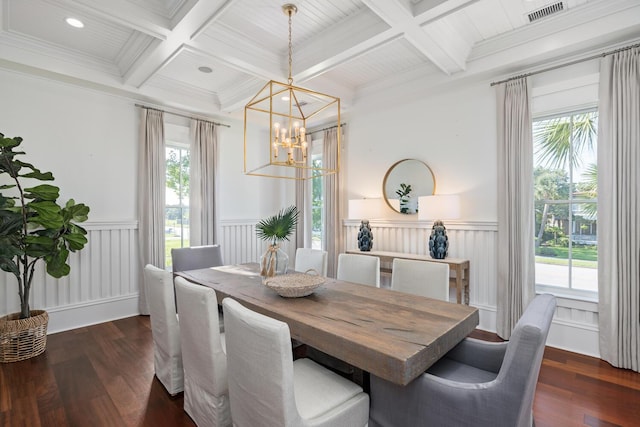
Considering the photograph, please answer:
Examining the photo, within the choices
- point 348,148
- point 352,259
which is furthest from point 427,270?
point 348,148

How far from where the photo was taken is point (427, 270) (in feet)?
8.13

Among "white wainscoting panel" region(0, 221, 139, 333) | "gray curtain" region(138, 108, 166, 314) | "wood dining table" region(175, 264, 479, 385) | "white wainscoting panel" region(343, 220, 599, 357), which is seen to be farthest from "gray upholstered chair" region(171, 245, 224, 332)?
"white wainscoting panel" region(343, 220, 599, 357)

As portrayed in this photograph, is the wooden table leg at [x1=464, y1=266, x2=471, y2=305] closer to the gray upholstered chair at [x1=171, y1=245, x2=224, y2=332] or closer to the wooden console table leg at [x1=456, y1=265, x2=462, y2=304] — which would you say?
the wooden console table leg at [x1=456, y1=265, x2=462, y2=304]

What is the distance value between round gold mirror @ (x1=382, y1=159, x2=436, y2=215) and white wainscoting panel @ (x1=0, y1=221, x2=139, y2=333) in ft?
10.9

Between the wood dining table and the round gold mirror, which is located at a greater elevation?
the round gold mirror

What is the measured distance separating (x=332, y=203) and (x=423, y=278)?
2446 millimetres

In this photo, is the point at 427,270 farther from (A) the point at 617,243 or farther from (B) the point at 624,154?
(B) the point at 624,154

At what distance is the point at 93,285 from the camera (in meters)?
3.73

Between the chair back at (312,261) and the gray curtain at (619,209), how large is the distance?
244 centimetres

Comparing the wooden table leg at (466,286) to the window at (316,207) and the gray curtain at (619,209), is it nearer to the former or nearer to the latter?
the gray curtain at (619,209)

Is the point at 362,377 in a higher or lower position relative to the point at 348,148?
lower

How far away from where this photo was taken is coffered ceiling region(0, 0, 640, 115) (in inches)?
95.9

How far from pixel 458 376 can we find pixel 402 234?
2476 mm

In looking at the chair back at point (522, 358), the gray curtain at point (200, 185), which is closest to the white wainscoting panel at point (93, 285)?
the gray curtain at point (200, 185)
